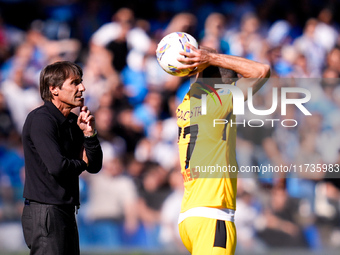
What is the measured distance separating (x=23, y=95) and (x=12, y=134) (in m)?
0.88

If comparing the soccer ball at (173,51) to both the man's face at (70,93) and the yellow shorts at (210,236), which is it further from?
the yellow shorts at (210,236)

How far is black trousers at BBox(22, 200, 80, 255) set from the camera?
3770 millimetres

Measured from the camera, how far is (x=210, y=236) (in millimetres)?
3930

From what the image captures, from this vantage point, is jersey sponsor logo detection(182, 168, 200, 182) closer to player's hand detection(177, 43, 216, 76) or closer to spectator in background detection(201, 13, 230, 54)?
player's hand detection(177, 43, 216, 76)

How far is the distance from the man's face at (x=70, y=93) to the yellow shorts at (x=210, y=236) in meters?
1.50

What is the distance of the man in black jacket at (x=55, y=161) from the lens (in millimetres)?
3779

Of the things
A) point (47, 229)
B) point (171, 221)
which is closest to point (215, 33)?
point (171, 221)

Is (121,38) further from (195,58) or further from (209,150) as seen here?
(209,150)

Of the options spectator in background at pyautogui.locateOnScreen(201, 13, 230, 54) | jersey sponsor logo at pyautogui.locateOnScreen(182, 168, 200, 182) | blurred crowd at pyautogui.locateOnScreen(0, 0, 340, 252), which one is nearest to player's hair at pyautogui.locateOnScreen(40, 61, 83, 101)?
jersey sponsor logo at pyautogui.locateOnScreen(182, 168, 200, 182)

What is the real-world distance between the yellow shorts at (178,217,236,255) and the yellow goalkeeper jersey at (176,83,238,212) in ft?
0.49

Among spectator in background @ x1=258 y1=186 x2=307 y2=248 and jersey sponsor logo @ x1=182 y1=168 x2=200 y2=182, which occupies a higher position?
jersey sponsor logo @ x1=182 y1=168 x2=200 y2=182

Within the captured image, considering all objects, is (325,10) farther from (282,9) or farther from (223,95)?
(223,95)

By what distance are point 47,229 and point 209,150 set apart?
62.8 inches

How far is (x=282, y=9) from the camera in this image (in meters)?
11.2
